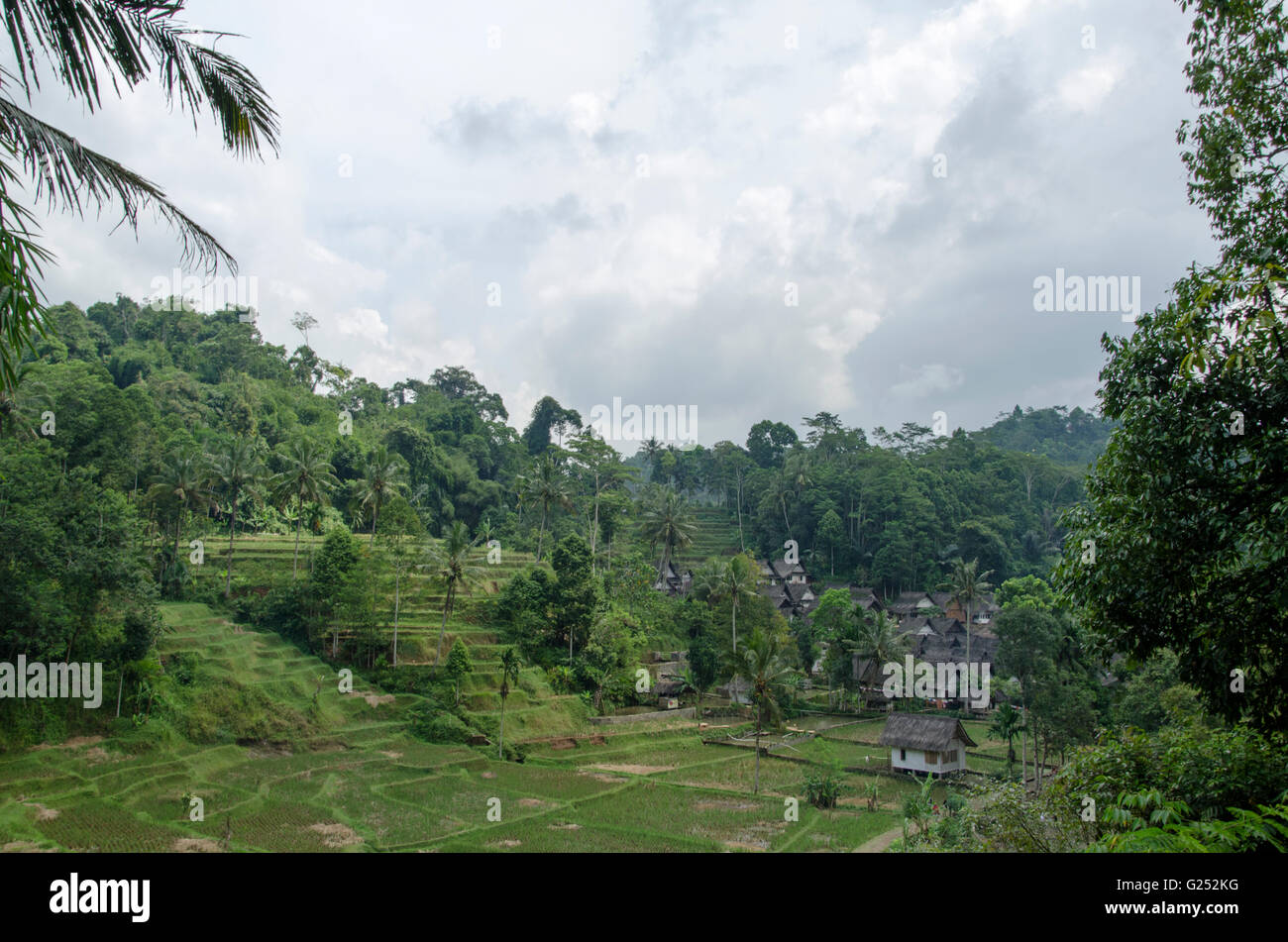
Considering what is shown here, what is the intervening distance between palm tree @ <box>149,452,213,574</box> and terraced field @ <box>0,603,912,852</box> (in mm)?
4249

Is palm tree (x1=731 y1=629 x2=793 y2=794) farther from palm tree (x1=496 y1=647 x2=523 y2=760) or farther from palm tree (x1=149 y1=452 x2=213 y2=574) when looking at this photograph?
palm tree (x1=149 y1=452 x2=213 y2=574)

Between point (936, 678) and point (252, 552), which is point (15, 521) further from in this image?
point (936, 678)

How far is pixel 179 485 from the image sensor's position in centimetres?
2884

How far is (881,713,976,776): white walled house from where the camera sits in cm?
2447

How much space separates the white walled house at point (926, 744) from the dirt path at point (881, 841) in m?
6.00

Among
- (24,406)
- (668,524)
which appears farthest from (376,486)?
(668,524)

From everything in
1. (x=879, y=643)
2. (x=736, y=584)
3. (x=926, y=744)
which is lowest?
(x=926, y=744)

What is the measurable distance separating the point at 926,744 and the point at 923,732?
0.48 m

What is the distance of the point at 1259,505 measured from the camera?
5.57 meters

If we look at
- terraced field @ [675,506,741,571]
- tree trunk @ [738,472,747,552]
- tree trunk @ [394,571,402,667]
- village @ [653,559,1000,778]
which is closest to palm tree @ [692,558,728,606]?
village @ [653,559,1000,778]

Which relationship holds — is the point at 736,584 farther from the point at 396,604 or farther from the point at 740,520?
the point at 740,520

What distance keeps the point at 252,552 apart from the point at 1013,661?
30.4 metres

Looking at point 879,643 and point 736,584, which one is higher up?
point 736,584
